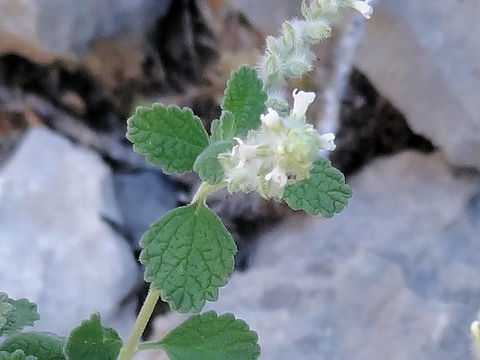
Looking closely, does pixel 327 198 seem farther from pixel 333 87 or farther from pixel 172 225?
pixel 333 87

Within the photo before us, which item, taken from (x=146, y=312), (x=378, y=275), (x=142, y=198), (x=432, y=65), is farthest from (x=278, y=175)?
(x=142, y=198)

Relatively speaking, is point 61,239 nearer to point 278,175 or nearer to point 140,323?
point 140,323

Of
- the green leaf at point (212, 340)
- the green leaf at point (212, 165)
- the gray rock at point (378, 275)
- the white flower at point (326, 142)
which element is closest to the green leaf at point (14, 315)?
the green leaf at point (212, 340)

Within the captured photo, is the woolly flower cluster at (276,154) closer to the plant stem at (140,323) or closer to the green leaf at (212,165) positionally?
the green leaf at (212,165)

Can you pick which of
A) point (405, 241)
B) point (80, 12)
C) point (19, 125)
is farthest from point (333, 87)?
point (19, 125)

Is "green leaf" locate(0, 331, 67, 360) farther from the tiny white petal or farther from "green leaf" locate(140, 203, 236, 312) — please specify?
the tiny white petal

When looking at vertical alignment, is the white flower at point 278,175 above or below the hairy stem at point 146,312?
below
